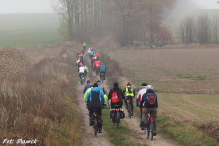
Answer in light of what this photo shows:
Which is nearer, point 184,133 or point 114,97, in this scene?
point 184,133

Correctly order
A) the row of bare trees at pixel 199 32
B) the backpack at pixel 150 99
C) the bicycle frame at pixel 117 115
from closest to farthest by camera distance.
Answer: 1. the backpack at pixel 150 99
2. the bicycle frame at pixel 117 115
3. the row of bare trees at pixel 199 32

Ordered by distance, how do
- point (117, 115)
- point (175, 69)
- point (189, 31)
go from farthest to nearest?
1. point (189, 31)
2. point (175, 69)
3. point (117, 115)

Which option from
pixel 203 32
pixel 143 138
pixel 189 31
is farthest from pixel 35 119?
pixel 203 32

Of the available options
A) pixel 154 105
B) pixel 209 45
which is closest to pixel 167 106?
pixel 154 105

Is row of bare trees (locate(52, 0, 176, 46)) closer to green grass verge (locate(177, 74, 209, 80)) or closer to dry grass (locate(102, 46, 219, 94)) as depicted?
dry grass (locate(102, 46, 219, 94))

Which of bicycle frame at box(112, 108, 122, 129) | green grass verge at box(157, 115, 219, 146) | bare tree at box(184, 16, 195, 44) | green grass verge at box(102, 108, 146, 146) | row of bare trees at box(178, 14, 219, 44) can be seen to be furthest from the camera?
bare tree at box(184, 16, 195, 44)

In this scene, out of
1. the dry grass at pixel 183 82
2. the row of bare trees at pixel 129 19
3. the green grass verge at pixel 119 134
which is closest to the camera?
the green grass verge at pixel 119 134

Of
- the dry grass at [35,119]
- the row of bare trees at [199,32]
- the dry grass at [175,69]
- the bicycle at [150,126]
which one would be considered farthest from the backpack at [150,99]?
the row of bare trees at [199,32]

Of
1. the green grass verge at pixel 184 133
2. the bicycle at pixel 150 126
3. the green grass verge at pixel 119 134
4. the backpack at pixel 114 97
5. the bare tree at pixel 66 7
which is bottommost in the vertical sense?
the green grass verge at pixel 119 134

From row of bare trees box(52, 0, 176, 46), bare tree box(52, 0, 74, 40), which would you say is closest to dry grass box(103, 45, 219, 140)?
row of bare trees box(52, 0, 176, 46)

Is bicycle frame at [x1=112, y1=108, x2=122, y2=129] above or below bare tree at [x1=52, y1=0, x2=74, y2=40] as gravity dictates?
below

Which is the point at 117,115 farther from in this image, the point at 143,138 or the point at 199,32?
the point at 199,32

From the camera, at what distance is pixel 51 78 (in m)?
24.5

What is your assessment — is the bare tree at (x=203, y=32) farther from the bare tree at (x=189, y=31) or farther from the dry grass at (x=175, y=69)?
the dry grass at (x=175, y=69)
